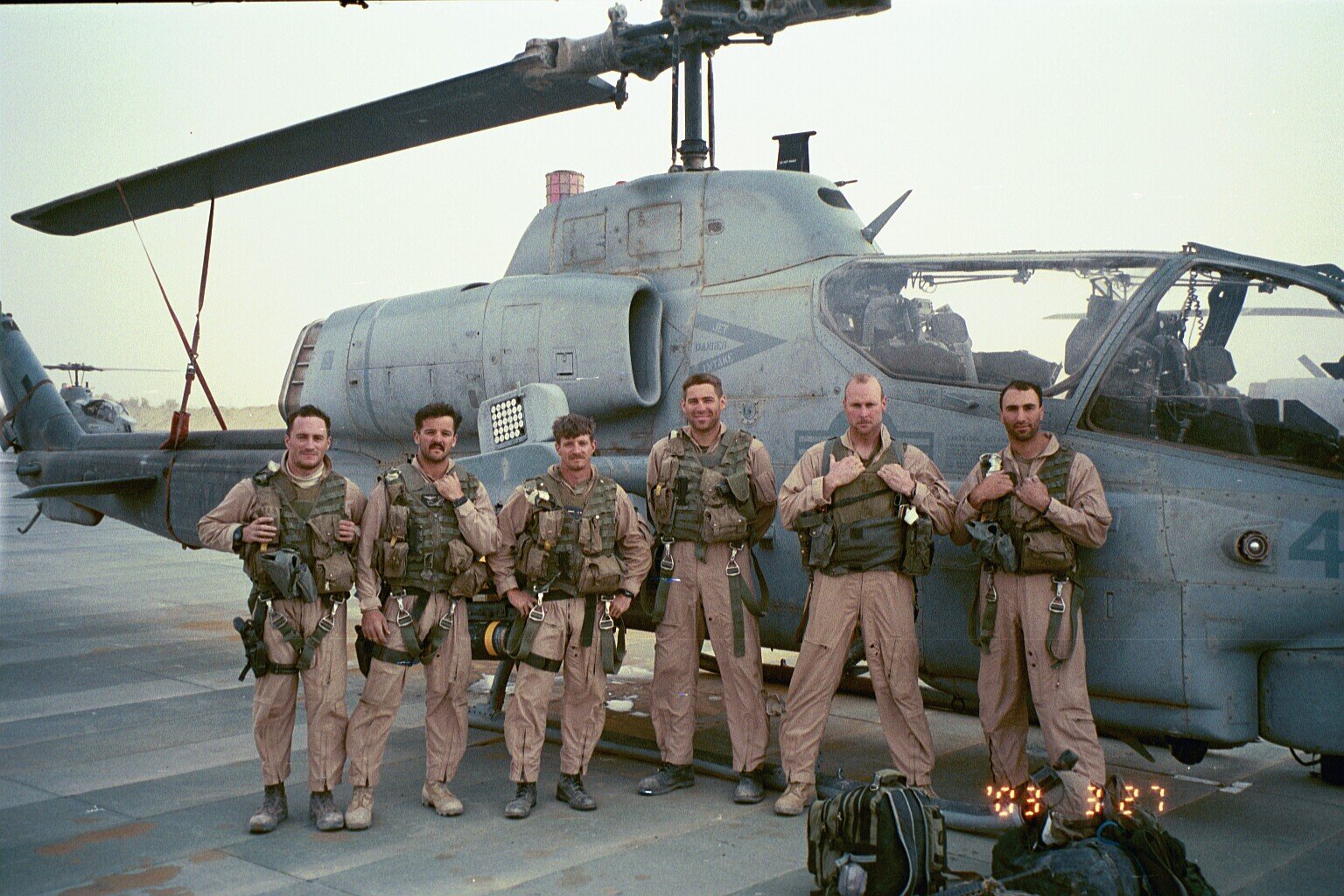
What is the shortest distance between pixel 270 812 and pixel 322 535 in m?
1.09

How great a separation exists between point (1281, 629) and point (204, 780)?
178 inches

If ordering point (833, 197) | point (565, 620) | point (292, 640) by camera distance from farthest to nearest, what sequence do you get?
point (833, 197) < point (565, 620) < point (292, 640)

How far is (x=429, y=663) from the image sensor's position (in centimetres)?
458

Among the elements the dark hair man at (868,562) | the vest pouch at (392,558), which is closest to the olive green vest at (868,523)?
the dark hair man at (868,562)

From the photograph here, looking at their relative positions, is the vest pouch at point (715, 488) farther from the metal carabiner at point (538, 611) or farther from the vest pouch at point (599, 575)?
the metal carabiner at point (538, 611)

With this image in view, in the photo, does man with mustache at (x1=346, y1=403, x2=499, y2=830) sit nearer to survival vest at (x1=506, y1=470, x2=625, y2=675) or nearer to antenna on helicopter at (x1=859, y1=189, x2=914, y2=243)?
survival vest at (x1=506, y1=470, x2=625, y2=675)

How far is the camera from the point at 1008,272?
492cm

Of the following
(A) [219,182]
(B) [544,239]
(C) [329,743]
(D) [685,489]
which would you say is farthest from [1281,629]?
(A) [219,182]

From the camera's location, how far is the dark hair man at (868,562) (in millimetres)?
4414

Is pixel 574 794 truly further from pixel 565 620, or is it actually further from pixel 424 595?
pixel 424 595

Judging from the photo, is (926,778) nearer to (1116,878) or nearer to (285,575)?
(1116,878)

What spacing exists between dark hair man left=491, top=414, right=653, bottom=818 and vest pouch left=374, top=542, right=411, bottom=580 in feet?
1.24

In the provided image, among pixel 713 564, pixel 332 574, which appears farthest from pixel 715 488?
pixel 332 574

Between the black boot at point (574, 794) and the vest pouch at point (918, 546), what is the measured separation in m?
1.62
